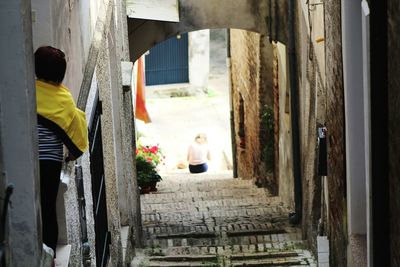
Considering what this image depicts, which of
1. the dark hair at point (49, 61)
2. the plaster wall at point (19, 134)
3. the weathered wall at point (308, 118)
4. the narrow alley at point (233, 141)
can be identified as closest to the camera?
the plaster wall at point (19, 134)

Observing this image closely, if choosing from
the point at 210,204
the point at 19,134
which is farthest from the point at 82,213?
the point at 210,204

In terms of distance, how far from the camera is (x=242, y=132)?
60.7 ft

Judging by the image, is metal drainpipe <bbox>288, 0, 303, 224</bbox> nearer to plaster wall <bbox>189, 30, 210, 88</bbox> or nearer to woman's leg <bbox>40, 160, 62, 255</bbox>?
woman's leg <bbox>40, 160, 62, 255</bbox>

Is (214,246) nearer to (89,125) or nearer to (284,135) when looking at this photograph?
(284,135)

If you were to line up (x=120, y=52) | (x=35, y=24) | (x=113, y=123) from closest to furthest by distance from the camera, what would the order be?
(x=35, y=24)
(x=113, y=123)
(x=120, y=52)

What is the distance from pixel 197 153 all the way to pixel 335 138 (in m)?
12.6

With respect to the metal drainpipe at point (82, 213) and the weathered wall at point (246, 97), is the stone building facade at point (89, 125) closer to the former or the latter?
the metal drainpipe at point (82, 213)

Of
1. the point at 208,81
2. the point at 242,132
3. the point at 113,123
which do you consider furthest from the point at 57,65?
the point at 208,81

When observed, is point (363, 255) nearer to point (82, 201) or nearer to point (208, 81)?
point (82, 201)

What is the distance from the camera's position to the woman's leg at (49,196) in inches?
199

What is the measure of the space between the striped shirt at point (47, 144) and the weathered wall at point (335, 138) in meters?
2.55

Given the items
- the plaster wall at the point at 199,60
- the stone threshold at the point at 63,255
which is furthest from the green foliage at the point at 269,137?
the plaster wall at the point at 199,60

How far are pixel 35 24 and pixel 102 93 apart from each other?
113 inches

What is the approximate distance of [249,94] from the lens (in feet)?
56.3
